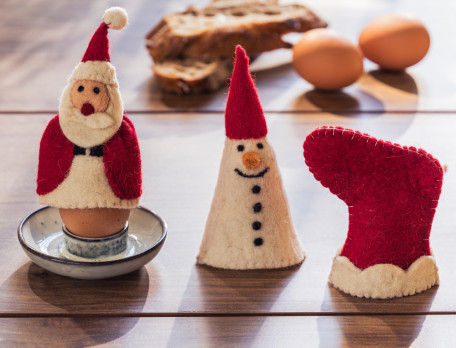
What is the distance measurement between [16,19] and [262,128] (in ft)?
4.04

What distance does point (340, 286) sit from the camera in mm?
750

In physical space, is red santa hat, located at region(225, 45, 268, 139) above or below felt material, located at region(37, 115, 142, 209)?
above

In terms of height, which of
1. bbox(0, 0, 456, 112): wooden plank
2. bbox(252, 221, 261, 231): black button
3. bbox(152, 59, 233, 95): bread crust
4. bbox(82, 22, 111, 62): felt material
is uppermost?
bbox(82, 22, 111, 62): felt material

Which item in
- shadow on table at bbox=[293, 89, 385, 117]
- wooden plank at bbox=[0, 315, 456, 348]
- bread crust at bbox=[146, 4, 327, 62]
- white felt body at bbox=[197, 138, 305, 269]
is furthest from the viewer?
bread crust at bbox=[146, 4, 327, 62]

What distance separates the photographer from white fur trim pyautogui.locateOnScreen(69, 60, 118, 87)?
0.70 metres

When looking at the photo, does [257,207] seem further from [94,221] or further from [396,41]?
[396,41]

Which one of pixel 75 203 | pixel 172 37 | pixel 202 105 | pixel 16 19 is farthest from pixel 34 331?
pixel 16 19

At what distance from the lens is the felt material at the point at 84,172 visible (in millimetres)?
705

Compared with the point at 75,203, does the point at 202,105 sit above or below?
below

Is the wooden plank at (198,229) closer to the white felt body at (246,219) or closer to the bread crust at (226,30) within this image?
the white felt body at (246,219)

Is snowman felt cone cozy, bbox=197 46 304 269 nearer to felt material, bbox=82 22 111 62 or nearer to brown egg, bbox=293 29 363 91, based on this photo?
felt material, bbox=82 22 111 62

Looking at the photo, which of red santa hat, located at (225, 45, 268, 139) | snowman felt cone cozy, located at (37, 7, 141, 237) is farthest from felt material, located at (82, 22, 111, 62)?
red santa hat, located at (225, 45, 268, 139)

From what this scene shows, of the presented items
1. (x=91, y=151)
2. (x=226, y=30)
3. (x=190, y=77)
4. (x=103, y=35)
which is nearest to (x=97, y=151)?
(x=91, y=151)

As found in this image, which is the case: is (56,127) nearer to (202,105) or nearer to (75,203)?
(75,203)
